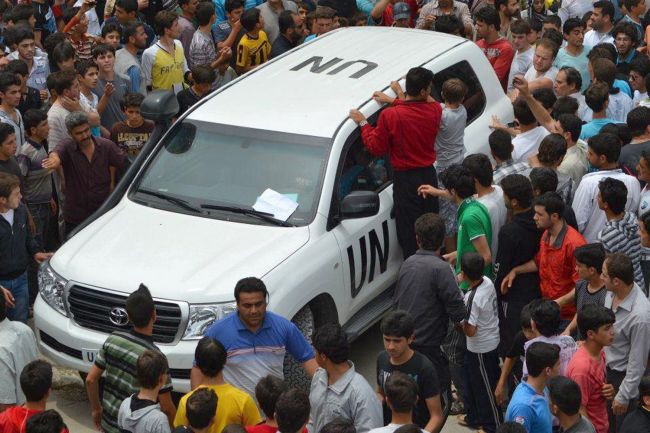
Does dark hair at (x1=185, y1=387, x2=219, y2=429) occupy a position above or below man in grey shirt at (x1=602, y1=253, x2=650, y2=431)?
above

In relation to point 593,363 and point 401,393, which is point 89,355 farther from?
point 593,363

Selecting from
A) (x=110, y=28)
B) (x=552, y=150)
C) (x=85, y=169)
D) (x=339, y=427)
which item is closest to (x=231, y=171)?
(x=85, y=169)

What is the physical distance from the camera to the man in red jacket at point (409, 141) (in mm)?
9398

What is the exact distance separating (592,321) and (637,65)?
17.5ft

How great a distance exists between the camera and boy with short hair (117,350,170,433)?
21.1ft

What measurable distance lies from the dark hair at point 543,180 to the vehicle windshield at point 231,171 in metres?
1.61

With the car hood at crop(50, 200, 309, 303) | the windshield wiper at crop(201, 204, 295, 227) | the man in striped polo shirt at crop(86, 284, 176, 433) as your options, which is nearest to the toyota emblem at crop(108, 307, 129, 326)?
the car hood at crop(50, 200, 309, 303)

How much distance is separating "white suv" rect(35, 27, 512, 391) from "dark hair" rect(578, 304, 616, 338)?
208 centimetres

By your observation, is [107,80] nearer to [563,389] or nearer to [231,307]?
[231,307]

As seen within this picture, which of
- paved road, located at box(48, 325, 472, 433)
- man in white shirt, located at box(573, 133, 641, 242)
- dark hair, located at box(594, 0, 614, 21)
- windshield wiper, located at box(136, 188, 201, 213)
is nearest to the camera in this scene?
paved road, located at box(48, 325, 472, 433)

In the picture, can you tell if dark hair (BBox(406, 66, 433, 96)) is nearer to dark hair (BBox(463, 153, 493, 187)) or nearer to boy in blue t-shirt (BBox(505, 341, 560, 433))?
dark hair (BBox(463, 153, 493, 187))

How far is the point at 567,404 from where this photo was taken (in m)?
6.43

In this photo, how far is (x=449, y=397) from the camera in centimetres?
805

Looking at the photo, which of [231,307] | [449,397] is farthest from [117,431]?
[449,397]
